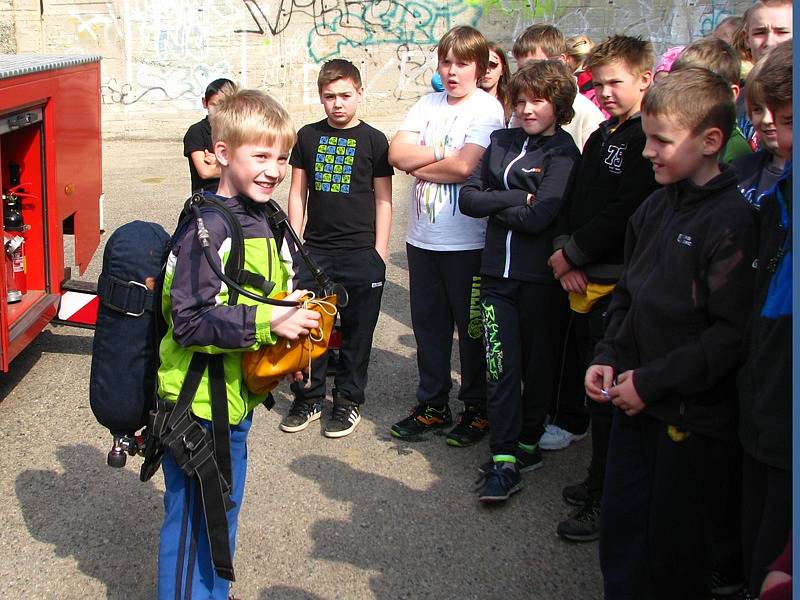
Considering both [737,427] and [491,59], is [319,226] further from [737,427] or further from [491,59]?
[737,427]

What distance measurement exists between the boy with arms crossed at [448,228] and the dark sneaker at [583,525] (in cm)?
89

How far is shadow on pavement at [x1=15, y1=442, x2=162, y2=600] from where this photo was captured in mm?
3477

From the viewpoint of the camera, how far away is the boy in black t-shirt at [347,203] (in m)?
4.57

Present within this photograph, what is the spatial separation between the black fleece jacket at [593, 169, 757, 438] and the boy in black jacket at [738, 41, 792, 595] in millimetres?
147

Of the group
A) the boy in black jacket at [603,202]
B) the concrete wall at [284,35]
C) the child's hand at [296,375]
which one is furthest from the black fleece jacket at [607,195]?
the concrete wall at [284,35]

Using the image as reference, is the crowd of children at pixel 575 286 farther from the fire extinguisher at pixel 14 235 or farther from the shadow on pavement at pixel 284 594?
the fire extinguisher at pixel 14 235

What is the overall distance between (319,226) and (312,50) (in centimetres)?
1136

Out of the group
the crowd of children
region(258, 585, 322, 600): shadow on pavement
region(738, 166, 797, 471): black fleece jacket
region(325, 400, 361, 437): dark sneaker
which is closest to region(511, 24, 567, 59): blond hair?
the crowd of children

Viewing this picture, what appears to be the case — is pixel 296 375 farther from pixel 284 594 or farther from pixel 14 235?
→ pixel 14 235

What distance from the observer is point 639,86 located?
3654mm

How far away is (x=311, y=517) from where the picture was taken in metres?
3.88

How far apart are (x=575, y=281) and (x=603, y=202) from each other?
13.3 inches

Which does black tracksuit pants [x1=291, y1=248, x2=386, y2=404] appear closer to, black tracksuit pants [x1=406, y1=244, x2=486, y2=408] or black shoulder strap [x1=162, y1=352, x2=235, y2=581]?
black tracksuit pants [x1=406, y1=244, x2=486, y2=408]

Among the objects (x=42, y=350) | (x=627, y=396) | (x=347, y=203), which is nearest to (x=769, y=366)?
(x=627, y=396)
